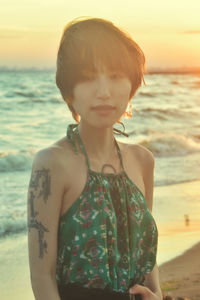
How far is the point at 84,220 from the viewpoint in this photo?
226cm

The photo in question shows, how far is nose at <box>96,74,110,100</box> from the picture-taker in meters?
2.26

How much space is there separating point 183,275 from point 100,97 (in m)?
4.84

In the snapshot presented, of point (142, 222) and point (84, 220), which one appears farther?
point (142, 222)

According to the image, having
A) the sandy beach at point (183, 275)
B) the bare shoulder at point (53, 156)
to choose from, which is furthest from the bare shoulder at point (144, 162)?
the sandy beach at point (183, 275)

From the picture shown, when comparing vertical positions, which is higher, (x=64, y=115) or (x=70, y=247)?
(x=70, y=247)

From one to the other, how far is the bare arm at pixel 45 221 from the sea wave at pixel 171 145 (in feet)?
51.8

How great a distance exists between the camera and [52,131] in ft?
73.3

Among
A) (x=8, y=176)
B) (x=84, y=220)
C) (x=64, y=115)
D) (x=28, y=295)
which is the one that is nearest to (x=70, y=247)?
(x=84, y=220)

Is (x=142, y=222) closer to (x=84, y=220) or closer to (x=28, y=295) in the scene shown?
(x=84, y=220)

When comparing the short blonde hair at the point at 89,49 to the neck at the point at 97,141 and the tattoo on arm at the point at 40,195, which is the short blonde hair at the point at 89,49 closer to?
the neck at the point at 97,141

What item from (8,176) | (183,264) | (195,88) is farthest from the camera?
(195,88)

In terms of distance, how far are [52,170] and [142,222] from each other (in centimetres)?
43

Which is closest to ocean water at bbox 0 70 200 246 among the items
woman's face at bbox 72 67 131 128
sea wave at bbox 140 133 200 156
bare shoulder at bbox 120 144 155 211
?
sea wave at bbox 140 133 200 156

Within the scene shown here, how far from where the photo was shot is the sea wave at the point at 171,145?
18.5 meters
